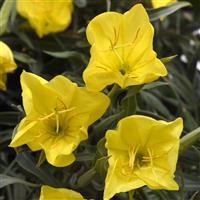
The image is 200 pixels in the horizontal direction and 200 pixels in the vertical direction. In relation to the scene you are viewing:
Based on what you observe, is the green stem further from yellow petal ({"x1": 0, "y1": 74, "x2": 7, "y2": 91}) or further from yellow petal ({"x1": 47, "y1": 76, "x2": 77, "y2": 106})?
yellow petal ({"x1": 0, "y1": 74, "x2": 7, "y2": 91})

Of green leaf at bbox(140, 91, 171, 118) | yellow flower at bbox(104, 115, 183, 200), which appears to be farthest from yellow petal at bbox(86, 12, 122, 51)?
green leaf at bbox(140, 91, 171, 118)

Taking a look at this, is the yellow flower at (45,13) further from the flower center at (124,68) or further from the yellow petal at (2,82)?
the flower center at (124,68)

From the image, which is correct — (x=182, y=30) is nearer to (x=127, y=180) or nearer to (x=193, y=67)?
(x=193, y=67)

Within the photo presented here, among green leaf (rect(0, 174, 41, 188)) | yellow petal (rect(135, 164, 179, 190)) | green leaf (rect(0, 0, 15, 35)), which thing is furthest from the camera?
green leaf (rect(0, 0, 15, 35))

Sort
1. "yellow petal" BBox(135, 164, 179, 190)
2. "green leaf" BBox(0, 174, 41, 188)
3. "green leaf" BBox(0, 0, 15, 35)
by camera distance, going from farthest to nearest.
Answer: "green leaf" BBox(0, 0, 15, 35)
"green leaf" BBox(0, 174, 41, 188)
"yellow petal" BBox(135, 164, 179, 190)

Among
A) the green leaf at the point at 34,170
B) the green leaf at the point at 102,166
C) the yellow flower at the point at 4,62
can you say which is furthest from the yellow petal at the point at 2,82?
the green leaf at the point at 102,166

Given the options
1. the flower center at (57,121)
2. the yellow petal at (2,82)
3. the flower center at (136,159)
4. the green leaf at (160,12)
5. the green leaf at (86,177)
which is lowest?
the green leaf at (86,177)

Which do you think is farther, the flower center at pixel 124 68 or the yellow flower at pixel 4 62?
the yellow flower at pixel 4 62

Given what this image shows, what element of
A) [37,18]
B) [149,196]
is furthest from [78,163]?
[37,18]
